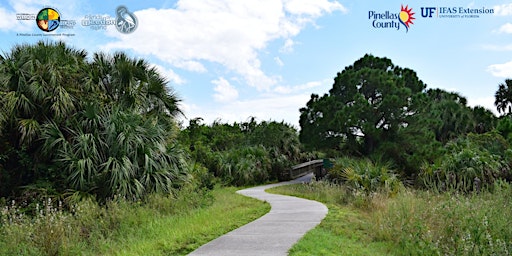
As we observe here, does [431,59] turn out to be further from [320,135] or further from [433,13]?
[320,135]

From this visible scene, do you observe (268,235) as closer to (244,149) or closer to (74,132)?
(74,132)

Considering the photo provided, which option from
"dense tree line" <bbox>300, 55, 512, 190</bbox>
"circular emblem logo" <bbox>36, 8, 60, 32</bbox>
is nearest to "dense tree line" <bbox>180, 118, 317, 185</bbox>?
"dense tree line" <bbox>300, 55, 512, 190</bbox>

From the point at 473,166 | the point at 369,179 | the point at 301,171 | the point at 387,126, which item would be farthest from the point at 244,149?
the point at 473,166

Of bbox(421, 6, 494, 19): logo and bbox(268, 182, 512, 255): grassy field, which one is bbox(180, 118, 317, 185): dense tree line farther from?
bbox(268, 182, 512, 255): grassy field

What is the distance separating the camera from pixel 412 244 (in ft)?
17.0

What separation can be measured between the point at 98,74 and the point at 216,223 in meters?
6.58

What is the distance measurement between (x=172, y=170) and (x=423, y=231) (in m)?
7.27

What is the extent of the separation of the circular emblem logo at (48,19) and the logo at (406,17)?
36.1ft

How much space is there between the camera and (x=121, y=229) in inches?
270

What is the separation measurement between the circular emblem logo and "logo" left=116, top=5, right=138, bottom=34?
1791mm

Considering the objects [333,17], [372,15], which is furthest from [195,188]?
[372,15]

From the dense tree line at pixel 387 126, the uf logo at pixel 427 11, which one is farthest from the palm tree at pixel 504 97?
the uf logo at pixel 427 11

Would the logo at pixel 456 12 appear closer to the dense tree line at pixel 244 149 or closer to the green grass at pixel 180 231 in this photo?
the green grass at pixel 180 231

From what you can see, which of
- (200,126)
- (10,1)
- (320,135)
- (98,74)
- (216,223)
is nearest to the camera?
(216,223)
